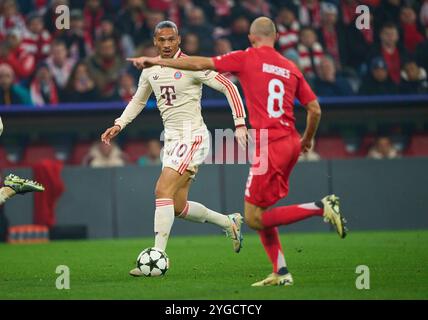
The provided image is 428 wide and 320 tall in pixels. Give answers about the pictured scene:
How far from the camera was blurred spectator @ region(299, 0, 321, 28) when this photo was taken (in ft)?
65.0

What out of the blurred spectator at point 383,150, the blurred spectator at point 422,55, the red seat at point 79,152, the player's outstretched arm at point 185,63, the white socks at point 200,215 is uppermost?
the blurred spectator at point 422,55

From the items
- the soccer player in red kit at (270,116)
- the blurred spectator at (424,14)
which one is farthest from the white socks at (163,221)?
the blurred spectator at (424,14)

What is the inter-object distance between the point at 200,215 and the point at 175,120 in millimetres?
1066

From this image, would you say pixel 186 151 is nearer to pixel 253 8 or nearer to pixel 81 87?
pixel 81 87

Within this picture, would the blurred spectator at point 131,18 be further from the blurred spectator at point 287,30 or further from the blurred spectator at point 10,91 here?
the blurred spectator at point 287,30

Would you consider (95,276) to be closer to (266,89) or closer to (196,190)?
(266,89)

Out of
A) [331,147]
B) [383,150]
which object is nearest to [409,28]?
[383,150]

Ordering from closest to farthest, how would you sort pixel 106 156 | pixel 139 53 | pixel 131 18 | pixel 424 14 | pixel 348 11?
pixel 106 156, pixel 139 53, pixel 424 14, pixel 348 11, pixel 131 18

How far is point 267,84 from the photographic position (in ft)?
28.3

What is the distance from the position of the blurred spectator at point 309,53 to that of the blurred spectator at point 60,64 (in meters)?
4.09

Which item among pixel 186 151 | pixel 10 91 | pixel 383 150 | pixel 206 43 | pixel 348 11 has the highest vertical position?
pixel 348 11

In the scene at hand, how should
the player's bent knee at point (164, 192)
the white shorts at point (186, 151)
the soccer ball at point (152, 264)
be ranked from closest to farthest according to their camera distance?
the soccer ball at point (152, 264)
the player's bent knee at point (164, 192)
the white shorts at point (186, 151)

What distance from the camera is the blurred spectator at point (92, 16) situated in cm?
2014

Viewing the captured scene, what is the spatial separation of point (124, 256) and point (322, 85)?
23.0 ft
